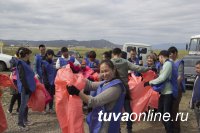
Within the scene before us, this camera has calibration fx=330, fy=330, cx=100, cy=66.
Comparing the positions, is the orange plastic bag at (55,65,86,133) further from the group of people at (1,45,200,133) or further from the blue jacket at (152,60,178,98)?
the blue jacket at (152,60,178,98)

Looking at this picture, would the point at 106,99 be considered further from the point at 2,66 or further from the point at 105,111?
the point at 2,66

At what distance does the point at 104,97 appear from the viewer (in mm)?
3412

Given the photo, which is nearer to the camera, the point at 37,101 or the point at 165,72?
the point at 165,72

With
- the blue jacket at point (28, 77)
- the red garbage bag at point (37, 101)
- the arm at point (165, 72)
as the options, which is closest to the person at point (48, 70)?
the red garbage bag at point (37, 101)

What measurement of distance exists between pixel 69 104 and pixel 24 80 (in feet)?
9.31

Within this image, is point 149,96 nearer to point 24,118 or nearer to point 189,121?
point 189,121

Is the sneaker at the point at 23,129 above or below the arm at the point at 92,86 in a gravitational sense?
below

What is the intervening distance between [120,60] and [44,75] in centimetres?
298

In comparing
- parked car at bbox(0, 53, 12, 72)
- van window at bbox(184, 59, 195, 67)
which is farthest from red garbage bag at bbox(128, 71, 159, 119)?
parked car at bbox(0, 53, 12, 72)

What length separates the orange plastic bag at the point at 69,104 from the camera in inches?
174

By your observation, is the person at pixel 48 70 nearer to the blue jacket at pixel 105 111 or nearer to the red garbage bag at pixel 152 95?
the red garbage bag at pixel 152 95

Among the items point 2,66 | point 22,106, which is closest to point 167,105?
point 22,106

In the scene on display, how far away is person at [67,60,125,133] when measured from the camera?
11.2 ft

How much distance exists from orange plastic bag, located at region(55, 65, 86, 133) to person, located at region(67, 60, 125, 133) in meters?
0.70
